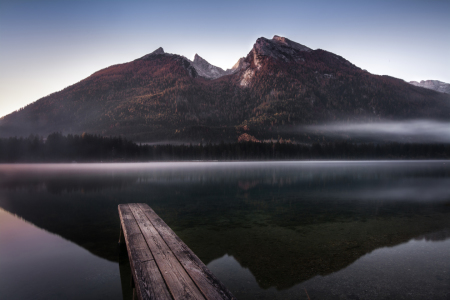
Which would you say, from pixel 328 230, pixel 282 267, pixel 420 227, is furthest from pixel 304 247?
pixel 420 227

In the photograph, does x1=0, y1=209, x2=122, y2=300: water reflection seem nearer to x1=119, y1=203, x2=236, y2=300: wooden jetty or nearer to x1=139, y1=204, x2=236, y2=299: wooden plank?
x1=119, y1=203, x2=236, y2=300: wooden jetty

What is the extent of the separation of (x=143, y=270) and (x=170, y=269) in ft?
1.97

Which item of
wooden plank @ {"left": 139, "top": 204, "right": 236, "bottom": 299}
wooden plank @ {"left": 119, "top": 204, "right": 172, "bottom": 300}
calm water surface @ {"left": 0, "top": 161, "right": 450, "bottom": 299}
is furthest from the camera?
calm water surface @ {"left": 0, "top": 161, "right": 450, "bottom": 299}

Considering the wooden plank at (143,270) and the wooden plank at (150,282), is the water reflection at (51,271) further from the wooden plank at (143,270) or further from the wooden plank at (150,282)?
the wooden plank at (150,282)

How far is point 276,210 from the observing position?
19.0 metres

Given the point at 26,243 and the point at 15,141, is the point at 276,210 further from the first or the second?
the point at 15,141

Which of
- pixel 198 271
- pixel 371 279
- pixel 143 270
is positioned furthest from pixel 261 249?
pixel 143 270

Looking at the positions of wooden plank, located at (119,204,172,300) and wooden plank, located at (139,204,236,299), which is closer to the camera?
wooden plank, located at (139,204,236,299)

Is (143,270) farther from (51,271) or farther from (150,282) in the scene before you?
(51,271)

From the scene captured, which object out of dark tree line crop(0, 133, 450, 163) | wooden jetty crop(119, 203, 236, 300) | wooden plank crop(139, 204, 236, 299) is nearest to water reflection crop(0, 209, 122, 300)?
wooden jetty crop(119, 203, 236, 300)

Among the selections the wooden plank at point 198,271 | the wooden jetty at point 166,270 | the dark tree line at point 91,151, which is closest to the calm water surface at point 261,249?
the wooden jetty at point 166,270

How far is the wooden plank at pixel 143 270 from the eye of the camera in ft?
15.8

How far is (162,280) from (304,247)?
763 centimetres

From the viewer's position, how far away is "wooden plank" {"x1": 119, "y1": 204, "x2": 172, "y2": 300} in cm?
481
